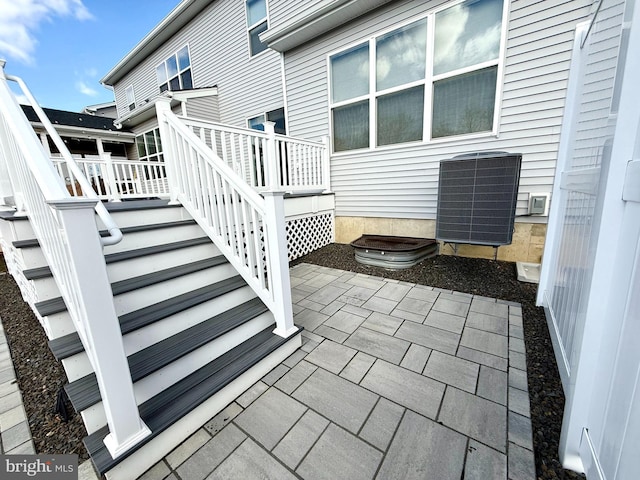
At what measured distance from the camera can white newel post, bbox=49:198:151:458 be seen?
98 cm

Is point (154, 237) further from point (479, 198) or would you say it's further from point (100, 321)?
point (479, 198)

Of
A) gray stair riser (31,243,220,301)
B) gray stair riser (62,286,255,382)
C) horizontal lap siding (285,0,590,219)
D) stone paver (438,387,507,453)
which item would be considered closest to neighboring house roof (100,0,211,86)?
horizontal lap siding (285,0,590,219)

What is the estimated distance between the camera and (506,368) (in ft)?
5.72

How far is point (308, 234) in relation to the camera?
186 inches

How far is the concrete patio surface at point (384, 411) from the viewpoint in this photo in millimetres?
1196

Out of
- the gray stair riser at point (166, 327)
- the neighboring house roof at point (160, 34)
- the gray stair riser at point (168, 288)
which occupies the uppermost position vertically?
the neighboring house roof at point (160, 34)

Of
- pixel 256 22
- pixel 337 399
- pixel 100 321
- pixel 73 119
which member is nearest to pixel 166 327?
pixel 100 321

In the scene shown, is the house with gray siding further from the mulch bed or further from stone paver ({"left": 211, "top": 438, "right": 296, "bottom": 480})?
stone paver ({"left": 211, "top": 438, "right": 296, "bottom": 480})

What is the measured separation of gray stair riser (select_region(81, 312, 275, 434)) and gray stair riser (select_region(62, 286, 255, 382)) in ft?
0.76

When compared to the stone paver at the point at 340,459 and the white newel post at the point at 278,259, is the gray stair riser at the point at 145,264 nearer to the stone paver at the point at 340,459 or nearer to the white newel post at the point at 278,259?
the white newel post at the point at 278,259

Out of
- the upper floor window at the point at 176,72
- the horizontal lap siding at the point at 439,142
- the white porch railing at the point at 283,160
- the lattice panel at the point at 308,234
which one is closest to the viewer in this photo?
the horizontal lap siding at the point at 439,142

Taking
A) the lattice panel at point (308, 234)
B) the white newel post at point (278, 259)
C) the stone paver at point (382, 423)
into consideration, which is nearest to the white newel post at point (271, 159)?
the lattice panel at point (308, 234)

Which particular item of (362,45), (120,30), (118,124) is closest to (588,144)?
(362,45)

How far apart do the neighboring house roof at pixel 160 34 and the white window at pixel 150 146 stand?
260cm
